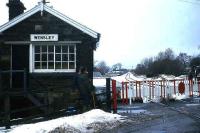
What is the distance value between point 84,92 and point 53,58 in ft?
24.4

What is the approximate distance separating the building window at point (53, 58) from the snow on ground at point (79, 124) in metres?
8.79

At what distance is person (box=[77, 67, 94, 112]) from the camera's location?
54.9 ft

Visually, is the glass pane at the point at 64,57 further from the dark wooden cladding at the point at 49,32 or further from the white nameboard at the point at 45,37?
the white nameboard at the point at 45,37

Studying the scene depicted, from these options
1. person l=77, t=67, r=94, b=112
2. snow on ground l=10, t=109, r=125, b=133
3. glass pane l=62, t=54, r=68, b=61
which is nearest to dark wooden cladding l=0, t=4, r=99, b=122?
glass pane l=62, t=54, r=68, b=61

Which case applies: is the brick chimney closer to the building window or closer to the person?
the building window

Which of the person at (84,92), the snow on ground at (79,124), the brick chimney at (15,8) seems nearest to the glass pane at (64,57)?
the brick chimney at (15,8)

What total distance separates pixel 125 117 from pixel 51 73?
8.67 metres

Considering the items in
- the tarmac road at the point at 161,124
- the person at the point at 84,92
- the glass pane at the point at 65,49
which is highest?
the glass pane at the point at 65,49

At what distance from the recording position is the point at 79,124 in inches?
532

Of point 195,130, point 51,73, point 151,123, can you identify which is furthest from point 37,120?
point 51,73

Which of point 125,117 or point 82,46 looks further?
point 82,46

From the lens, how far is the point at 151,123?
46.7 ft

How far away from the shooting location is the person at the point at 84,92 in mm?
16719

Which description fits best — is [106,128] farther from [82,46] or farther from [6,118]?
[82,46]
